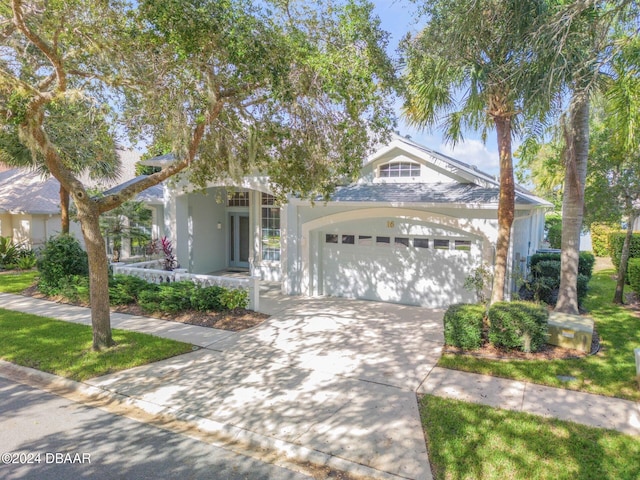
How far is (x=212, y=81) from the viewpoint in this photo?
7.44 meters

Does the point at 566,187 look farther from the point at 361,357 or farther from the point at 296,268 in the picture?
the point at 296,268

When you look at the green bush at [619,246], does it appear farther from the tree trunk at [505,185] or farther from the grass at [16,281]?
the grass at [16,281]

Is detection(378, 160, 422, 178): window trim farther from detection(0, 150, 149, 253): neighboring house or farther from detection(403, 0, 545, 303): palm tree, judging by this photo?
detection(0, 150, 149, 253): neighboring house

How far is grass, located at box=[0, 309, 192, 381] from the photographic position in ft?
22.9

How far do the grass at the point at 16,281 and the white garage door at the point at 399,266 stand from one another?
1035 cm

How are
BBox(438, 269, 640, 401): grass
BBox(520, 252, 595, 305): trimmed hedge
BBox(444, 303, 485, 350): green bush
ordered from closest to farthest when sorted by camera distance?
BBox(438, 269, 640, 401): grass → BBox(444, 303, 485, 350): green bush → BBox(520, 252, 595, 305): trimmed hedge

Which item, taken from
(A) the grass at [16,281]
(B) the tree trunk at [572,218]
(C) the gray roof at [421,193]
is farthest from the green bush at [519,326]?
(A) the grass at [16,281]

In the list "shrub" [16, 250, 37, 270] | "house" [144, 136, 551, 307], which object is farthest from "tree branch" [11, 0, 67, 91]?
"shrub" [16, 250, 37, 270]

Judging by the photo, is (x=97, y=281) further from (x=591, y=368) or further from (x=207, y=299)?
(x=591, y=368)

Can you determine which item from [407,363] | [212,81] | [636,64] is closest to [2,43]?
[212,81]

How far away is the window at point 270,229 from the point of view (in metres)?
14.6

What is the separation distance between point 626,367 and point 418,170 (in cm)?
727

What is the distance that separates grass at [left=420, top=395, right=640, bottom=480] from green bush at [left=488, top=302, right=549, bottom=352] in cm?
234

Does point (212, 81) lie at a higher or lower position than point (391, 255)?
higher
